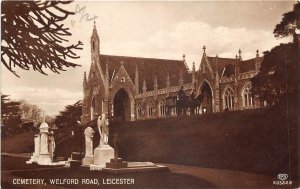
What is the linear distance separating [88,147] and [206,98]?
66.6 inches

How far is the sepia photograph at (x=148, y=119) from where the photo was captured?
443cm

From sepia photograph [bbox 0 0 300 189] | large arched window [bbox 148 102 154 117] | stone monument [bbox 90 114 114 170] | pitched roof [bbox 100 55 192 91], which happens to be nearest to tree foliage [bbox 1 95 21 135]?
sepia photograph [bbox 0 0 300 189]

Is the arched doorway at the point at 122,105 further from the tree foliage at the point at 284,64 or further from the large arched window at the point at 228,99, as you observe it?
the tree foliage at the point at 284,64

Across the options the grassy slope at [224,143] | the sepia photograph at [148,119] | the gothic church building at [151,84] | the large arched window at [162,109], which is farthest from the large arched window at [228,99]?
the large arched window at [162,109]

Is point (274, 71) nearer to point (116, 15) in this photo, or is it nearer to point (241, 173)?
point (241, 173)

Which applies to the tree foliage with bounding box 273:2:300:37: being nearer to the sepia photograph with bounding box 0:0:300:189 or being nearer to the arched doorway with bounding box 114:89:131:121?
the sepia photograph with bounding box 0:0:300:189

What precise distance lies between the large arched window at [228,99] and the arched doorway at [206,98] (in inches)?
7.3

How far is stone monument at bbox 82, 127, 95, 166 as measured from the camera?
472 centimetres

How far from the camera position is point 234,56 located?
16.8 ft

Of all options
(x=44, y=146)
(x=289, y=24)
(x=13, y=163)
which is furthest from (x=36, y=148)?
(x=289, y=24)

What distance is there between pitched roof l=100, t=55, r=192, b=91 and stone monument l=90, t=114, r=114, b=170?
0.63 meters

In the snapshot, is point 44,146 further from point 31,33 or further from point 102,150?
point 31,33

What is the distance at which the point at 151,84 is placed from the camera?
595 centimetres

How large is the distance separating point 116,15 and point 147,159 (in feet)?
5.15
